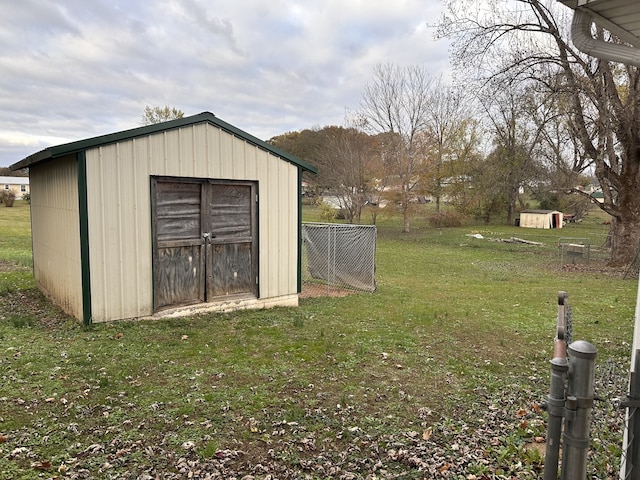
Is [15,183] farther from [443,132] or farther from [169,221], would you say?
[169,221]

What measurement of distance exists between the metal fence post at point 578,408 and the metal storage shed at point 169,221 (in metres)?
5.99

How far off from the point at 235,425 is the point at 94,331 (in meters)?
3.34

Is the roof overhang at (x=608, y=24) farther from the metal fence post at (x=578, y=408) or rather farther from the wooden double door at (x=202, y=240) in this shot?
the wooden double door at (x=202, y=240)

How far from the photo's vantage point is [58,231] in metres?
7.19

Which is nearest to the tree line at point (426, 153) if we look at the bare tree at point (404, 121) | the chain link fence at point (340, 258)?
the bare tree at point (404, 121)

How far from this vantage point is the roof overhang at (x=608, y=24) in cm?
238

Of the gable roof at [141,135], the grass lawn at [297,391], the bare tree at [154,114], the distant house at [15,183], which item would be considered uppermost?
the bare tree at [154,114]

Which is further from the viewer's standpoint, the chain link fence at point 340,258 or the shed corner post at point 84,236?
the chain link fence at point 340,258

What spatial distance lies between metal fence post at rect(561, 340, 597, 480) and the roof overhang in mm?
1887

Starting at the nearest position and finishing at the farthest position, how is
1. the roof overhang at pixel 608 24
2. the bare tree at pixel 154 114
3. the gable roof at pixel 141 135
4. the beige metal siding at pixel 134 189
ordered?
the roof overhang at pixel 608 24 < the gable roof at pixel 141 135 < the beige metal siding at pixel 134 189 < the bare tree at pixel 154 114

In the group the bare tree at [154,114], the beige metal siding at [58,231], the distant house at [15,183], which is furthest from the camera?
the distant house at [15,183]

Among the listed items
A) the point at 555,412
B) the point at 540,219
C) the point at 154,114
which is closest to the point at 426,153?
the point at 540,219

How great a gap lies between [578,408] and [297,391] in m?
3.01

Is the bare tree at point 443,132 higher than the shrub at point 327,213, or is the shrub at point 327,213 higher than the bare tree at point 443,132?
the bare tree at point 443,132
